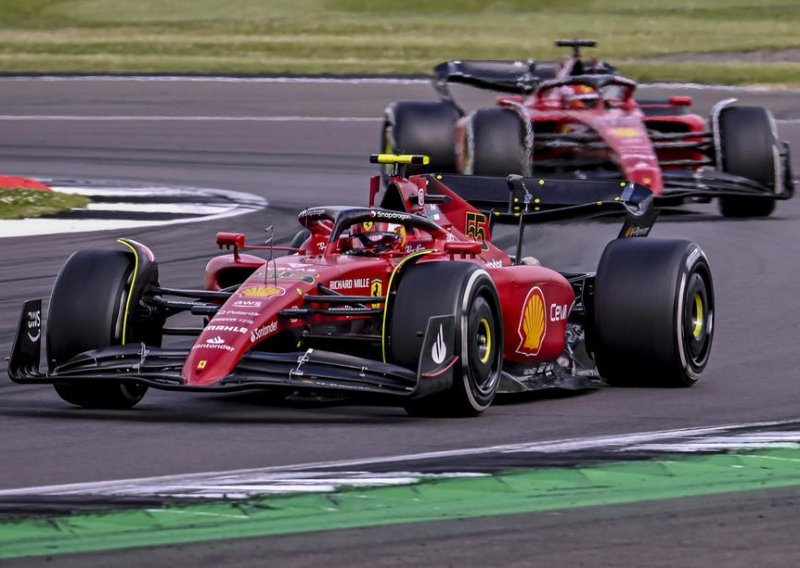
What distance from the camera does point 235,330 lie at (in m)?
8.56

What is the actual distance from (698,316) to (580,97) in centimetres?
912

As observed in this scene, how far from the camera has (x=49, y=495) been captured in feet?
22.6

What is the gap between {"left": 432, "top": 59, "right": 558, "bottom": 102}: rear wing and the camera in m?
20.6

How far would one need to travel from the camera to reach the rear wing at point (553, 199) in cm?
1116

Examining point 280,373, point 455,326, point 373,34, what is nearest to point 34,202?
point 280,373

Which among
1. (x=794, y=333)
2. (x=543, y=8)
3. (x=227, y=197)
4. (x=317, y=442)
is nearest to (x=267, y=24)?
(x=543, y=8)

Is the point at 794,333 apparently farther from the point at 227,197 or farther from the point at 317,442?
the point at 227,197

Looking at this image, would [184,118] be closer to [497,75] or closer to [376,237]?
[497,75]

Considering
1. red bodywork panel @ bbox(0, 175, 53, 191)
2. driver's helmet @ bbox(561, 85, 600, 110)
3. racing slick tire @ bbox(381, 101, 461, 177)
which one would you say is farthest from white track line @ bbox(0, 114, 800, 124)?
driver's helmet @ bbox(561, 85, 600, 110)

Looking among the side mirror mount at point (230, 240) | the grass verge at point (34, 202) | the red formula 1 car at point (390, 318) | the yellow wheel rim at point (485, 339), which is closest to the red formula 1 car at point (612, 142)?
the grass verge at point (34, 202)

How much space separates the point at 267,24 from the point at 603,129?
3203 centimetres

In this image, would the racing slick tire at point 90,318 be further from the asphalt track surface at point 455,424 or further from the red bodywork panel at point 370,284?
the red bodywork panel at point 370,284

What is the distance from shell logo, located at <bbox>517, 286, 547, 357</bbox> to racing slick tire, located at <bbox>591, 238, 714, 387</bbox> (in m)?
0.33

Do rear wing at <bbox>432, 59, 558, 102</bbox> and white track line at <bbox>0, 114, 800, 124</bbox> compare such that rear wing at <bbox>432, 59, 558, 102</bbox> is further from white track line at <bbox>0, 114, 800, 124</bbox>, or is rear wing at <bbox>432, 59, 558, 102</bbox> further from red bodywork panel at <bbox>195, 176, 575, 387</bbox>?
red bodywork panel at <bbox>195, 176, 575, 387</bbox>
